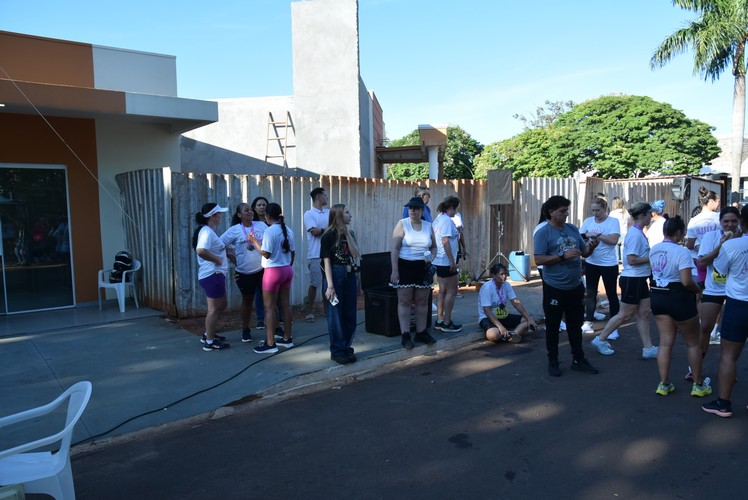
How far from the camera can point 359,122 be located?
14.2m

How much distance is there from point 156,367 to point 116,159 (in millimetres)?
5249

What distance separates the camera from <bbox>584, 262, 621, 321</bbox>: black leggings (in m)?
7.48

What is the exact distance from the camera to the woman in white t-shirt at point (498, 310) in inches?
285

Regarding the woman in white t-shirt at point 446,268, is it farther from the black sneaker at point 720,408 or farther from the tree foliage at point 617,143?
the tree foliage at point 617,143

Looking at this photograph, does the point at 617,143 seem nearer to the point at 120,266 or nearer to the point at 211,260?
the point at 120,266

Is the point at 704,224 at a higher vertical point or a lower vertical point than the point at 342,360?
higher

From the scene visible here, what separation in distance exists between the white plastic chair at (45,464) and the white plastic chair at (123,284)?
19.5ft

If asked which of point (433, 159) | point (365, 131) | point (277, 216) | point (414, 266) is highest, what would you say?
point (365, 131)

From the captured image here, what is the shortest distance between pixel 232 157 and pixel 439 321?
31.6 ft

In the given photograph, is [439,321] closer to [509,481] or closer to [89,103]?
[509,481]

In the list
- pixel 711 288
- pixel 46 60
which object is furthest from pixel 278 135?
pixel 711 288

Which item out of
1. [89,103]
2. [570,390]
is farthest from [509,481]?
[89,103]

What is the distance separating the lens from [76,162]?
30.2 ft

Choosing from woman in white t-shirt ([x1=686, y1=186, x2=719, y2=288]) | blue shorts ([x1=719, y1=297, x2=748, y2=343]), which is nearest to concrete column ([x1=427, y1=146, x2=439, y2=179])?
woman in white t-shirt ([x1=686, y1=186, x2=719, y2=288])
